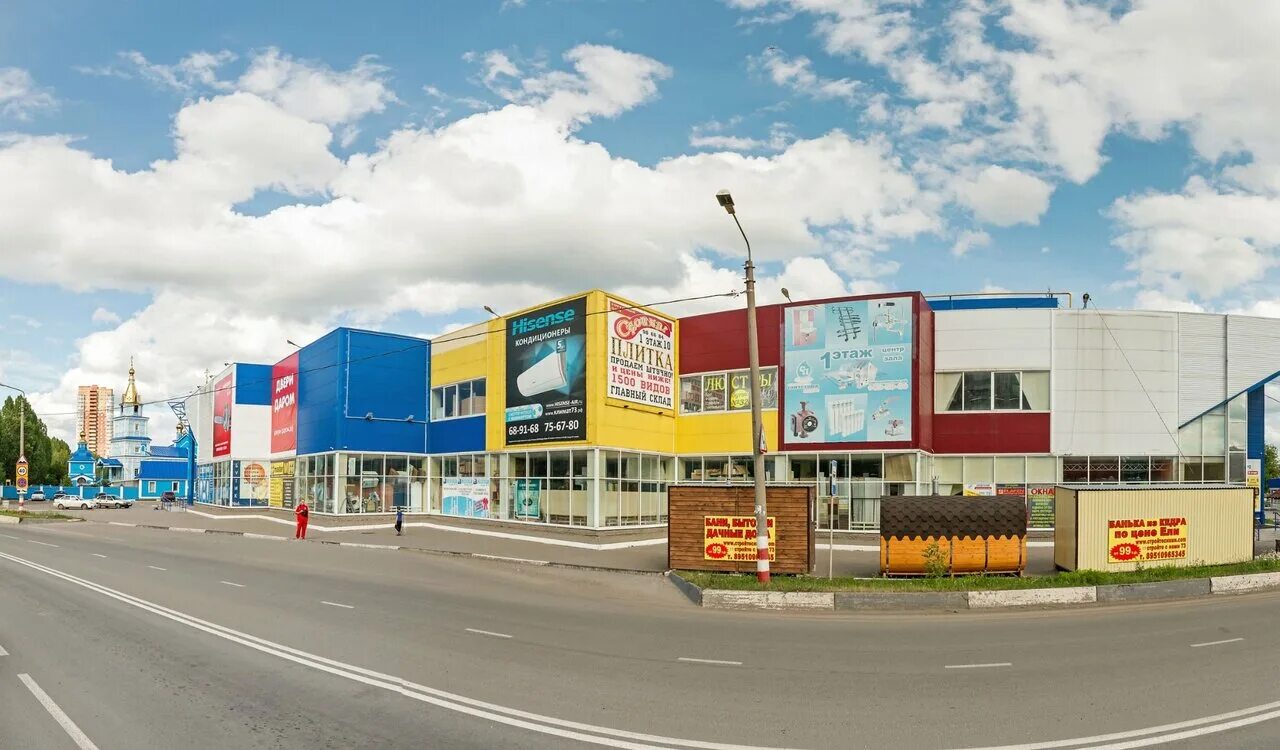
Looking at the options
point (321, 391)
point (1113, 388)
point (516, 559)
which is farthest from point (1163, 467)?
point (321, 391)

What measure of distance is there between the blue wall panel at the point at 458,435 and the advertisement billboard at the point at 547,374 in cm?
292

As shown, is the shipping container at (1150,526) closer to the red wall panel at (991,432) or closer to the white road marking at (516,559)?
the red wall panel at (991,432)

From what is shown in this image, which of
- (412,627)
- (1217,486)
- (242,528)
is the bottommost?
(242,528)

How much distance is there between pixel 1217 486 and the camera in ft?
77.2

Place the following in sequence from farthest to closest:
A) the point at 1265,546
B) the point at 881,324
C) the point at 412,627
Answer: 1. the point at 881,324
2. the point at 1265,546
3. the point at 412,627

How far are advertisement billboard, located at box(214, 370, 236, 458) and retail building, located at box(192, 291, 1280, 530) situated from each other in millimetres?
25311

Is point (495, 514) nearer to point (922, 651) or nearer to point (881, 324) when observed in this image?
point (881, 324)

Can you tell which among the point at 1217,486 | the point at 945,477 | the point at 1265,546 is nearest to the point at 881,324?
the point at 945,477

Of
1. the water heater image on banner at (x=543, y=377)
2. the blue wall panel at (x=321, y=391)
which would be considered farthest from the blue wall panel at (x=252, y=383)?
the water heater image on banner at (x=543, y=377)

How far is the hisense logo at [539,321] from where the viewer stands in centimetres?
3522

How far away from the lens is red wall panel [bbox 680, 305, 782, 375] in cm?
3609

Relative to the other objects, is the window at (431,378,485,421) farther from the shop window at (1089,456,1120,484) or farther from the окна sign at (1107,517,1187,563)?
the shop window at (1089,456,1120,484)

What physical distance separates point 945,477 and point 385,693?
31.3 meters

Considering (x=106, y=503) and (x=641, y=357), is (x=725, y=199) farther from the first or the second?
(x=106, y=503)
